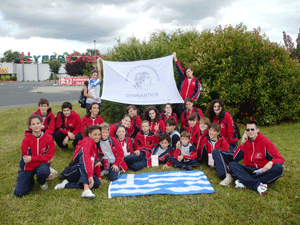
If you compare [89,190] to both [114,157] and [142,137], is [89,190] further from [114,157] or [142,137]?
[142,137]

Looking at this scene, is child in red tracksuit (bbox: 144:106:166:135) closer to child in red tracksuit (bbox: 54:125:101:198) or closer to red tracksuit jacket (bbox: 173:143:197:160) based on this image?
red tracksuit jacket (bbox: 173:143:197:160)

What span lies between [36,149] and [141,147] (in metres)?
2.19

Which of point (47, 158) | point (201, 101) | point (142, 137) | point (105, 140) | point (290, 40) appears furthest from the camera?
point (290, 40)

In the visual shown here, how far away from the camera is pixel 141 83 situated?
6.71 meters

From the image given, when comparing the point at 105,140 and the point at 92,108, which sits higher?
the point at 92,108

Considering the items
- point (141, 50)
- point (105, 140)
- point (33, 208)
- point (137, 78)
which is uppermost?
point (141, 50)

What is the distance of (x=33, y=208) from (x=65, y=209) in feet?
1.56

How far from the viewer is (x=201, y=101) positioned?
7.40 metres

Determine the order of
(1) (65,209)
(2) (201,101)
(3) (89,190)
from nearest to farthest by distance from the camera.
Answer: (1) (65,209) < (3) (89,190) < (2) (201,101)

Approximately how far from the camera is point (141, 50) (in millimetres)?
7785

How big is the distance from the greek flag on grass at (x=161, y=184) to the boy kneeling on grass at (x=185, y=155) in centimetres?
25

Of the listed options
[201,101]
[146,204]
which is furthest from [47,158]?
[201,101]

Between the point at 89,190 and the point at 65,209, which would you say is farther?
the point at 89,190

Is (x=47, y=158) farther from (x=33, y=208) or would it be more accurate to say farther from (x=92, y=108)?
(x=92, y=108)
